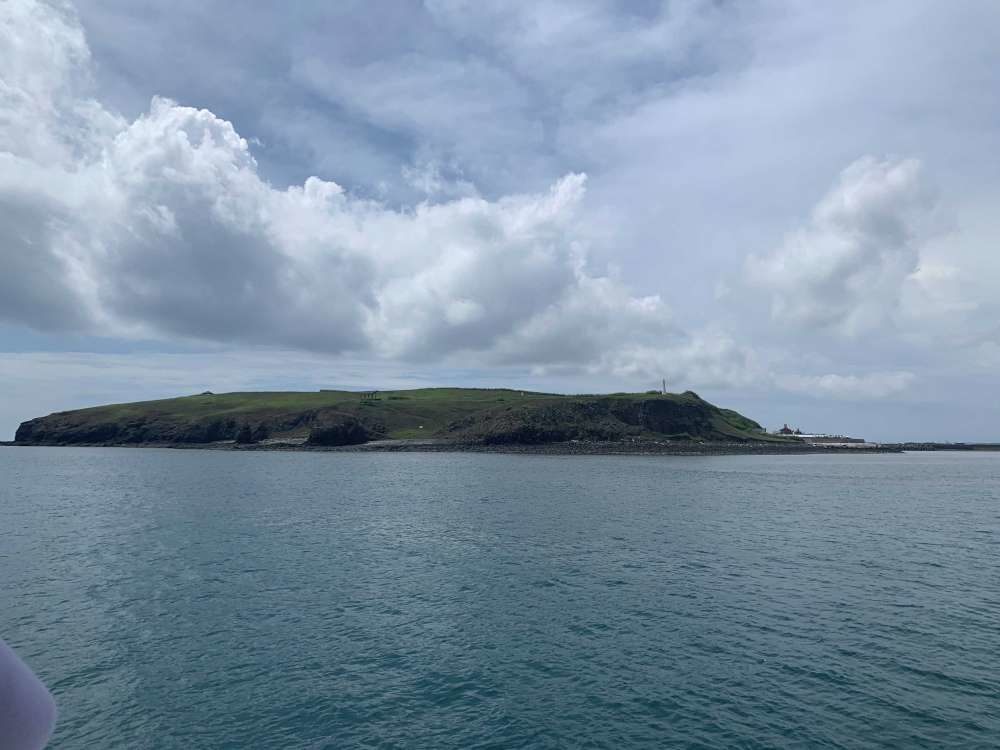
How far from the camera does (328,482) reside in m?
111

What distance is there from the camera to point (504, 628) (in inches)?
1383

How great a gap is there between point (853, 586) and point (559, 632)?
22.3 m

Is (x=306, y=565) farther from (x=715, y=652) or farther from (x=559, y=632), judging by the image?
(x=715, y=652)

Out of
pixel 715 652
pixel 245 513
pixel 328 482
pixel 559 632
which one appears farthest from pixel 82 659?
pixel 328 482

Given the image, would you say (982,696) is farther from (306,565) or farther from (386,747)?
(306,565)

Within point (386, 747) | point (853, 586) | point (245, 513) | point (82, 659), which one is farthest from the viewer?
point (245, 513)

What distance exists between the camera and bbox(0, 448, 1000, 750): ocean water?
25.0 m

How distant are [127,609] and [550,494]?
63882mm

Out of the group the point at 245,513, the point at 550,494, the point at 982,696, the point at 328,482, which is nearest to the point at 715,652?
the point at 982,696

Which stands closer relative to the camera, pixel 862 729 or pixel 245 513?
pixel 862 729

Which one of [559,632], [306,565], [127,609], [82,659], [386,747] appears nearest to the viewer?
[386,747]

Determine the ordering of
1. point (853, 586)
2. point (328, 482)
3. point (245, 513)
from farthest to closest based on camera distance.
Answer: point (328, 482)
point (245, 513)
point (853, 586)

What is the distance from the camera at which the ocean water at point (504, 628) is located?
985 inches

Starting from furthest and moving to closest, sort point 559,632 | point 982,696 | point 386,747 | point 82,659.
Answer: point 559,632 < point 82,659 < point 982,696 < point 386,747
